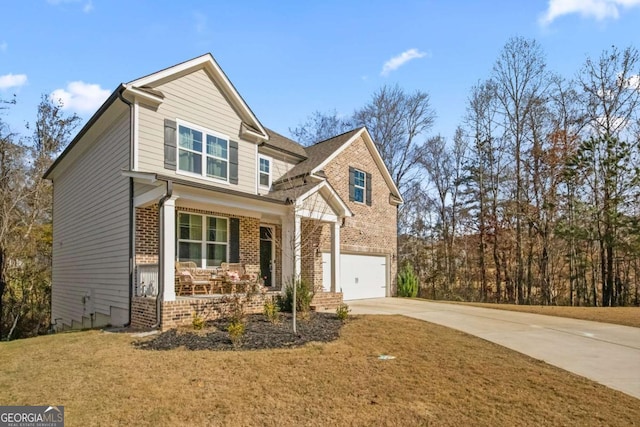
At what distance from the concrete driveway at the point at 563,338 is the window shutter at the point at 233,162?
559 centimetres

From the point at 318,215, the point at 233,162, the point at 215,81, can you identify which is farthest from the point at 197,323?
the point at 215,81

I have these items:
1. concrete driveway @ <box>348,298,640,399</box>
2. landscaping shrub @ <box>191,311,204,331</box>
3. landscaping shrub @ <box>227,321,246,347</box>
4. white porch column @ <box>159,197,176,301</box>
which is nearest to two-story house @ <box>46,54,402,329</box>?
white porch column @ <box>159,197,176,301</box>

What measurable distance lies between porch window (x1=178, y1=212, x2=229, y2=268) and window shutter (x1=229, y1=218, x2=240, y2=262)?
0.16m

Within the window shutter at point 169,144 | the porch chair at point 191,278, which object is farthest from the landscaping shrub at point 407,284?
the window shutter at point 169,144

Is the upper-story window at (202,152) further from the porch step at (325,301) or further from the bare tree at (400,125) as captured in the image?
the bare tree at (400,125)

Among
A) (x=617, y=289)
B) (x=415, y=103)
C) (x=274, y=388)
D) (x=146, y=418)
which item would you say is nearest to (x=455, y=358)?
(x=274, y=388)

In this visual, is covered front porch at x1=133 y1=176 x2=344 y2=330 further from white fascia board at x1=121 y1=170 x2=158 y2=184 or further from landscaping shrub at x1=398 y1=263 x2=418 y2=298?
landscaping shrub at x1=398 y1=263 x2=418 y2=298

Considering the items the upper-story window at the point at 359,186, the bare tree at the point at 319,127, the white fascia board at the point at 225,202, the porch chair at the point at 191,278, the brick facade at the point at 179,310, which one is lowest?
the brick facade at the point at 179,310

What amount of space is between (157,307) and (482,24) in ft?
35.2

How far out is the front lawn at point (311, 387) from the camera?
413cm

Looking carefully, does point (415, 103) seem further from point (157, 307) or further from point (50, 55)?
point (157, 307)

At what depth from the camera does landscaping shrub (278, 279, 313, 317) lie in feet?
32.0

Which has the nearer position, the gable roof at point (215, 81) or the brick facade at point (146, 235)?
the brick facade at point (146, 235)

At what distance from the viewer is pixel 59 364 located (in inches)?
239
